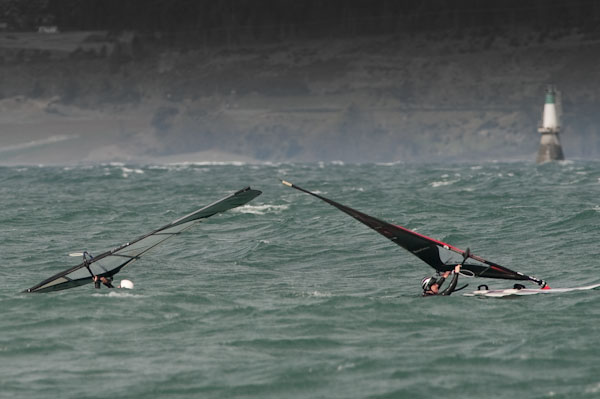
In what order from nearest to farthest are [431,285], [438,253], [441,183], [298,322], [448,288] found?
1. [298,322]
2. [438,253]
3. [448,288]
4. [431,285]
5. [441,183]

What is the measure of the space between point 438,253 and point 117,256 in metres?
8.45

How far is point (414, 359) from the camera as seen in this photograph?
1933cm

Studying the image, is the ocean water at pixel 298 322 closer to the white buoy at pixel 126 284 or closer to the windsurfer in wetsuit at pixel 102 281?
the white buoy at pixel 126 284

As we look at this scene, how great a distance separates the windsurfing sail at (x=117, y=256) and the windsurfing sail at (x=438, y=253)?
3.21 m

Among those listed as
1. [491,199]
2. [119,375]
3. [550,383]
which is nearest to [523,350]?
[550,383]

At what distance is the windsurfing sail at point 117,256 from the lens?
26016mm

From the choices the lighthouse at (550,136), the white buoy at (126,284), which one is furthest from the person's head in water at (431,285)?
the lighthouse at (550,136)

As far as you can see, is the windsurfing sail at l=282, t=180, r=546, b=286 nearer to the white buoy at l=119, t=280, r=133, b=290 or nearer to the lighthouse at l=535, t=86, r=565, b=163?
the white buoy at l=119, t=280, r=133, b=290

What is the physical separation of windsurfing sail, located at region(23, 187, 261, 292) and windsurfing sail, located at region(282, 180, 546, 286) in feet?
10.5

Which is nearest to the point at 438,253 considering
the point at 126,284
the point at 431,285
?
the point at 431,285

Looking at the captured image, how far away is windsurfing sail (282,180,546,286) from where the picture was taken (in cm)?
2470

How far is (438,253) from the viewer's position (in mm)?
25156

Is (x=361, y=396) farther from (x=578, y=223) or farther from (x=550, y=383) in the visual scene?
(x=578, y=223)

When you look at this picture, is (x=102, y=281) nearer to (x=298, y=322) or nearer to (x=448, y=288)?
(x=298, y=322)
